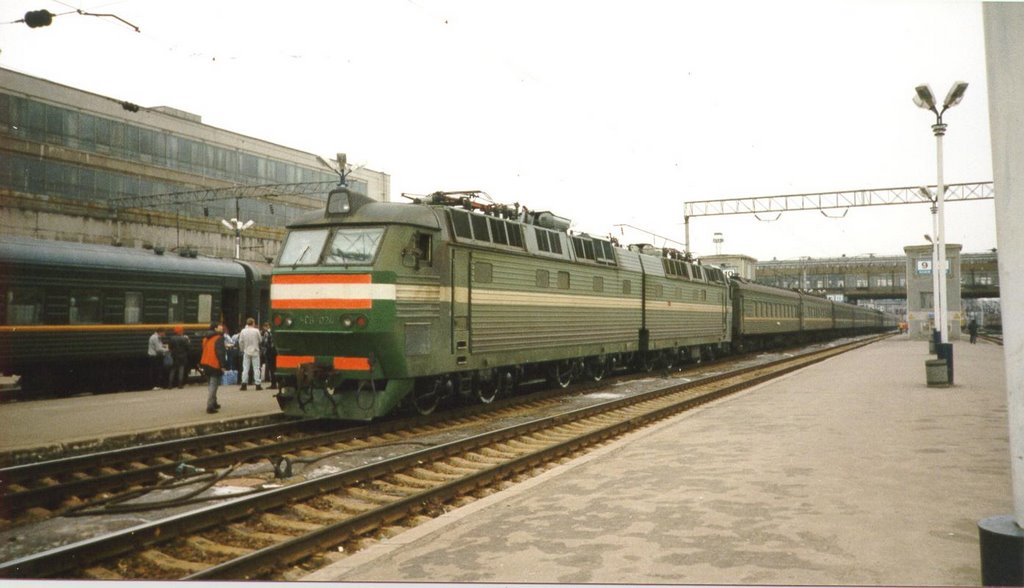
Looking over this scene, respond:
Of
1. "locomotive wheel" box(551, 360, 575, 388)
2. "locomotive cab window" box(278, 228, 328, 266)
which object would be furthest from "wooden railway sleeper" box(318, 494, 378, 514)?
"locomotive wheel" box(551, 360, 575, 388)

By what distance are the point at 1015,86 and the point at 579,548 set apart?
13.5ft

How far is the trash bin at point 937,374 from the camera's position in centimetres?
1641

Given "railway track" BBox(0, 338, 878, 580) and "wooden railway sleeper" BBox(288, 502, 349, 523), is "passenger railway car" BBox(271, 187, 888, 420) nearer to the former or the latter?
"railway track" BBox(0, 338, 878, 580)

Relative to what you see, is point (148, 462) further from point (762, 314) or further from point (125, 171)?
point (762, 314)

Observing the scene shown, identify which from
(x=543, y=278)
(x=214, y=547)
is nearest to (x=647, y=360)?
(x=543, y=278)

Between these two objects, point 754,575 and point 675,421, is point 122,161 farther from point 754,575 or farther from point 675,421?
point 754,575

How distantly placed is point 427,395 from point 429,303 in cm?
196

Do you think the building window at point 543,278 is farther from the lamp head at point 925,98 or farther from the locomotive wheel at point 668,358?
the locomotive wheel at point 668,358

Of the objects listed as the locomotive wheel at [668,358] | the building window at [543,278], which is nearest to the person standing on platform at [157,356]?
the building window at [543,278]

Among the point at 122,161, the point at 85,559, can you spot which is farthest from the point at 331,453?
the point at 122,161

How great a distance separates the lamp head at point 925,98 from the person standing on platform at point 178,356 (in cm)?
1777

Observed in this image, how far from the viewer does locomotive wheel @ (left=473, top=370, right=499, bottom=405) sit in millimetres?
14102

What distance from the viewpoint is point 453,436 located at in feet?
37.7

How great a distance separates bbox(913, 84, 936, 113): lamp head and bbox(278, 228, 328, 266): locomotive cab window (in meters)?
12.2
